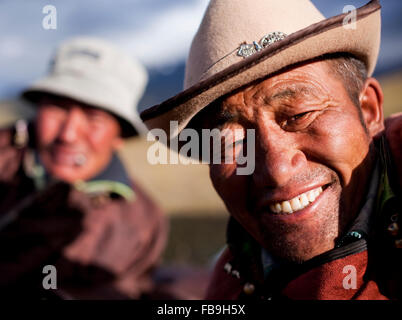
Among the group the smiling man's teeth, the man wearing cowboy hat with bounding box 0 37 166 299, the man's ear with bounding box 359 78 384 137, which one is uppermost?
the man wearing cowboy hat with bounding box 0 37 166 299

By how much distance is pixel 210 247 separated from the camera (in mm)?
5574

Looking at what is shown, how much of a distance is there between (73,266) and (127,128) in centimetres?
157

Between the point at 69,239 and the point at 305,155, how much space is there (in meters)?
2.64

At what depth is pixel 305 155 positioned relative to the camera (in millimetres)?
1573

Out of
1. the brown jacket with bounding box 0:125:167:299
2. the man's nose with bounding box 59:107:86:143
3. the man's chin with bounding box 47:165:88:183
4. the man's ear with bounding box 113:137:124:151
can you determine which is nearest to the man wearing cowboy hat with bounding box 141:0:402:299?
the brown jacket with bounding box 0:125:167:299

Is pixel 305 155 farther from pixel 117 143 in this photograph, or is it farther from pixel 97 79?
pixel 117 143

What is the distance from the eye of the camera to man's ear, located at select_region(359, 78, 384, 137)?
1.75 m

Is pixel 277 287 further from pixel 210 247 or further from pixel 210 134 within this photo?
pixel 210 247

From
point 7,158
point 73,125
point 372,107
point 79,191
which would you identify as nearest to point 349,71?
point 372,107

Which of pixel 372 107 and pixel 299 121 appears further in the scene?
pixel 372 107

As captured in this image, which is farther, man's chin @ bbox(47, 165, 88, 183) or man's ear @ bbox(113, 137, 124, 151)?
man's ear @ bbox(113, 137, 124, 151)

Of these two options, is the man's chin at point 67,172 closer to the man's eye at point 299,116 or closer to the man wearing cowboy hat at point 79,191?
the man wearing cowboy hat at point 79,191

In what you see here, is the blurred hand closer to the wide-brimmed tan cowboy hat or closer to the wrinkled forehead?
the wide-brimmed tan cowboy hat
